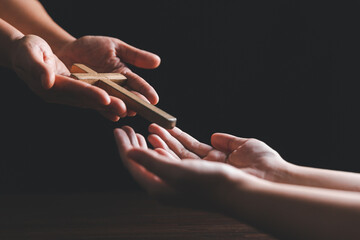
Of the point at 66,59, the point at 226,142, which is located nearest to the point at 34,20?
the point at 66,59

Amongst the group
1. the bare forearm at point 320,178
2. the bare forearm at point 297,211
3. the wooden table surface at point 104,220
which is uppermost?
the bare forearm at point 297,211

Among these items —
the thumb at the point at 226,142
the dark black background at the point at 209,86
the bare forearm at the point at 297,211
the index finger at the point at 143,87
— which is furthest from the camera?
the dark black background at the point at 209,86

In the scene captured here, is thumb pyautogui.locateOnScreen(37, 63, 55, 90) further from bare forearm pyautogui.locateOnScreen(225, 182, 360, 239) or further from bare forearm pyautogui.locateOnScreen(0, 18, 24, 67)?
bare forearm pyautogui.locateOnScreen(225, 182, 360, 239)

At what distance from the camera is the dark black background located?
1.23 metres

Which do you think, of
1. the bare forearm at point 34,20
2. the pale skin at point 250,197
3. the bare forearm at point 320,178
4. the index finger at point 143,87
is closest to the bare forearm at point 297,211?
the pale skin at point 250,197

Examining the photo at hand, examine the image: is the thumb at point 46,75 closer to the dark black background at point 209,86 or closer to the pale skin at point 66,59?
the pale skin at point 66,59

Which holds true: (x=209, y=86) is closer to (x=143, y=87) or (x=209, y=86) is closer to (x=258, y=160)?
(x=143, y=87)

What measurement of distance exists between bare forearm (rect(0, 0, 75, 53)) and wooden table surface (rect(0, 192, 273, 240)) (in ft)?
1.61

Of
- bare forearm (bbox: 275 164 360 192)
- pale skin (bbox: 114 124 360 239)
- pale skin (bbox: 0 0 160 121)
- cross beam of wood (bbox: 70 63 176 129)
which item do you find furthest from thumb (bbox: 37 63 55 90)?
bare forearm (bbox: 275 164 360 192)

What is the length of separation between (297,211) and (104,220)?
2.26 ft

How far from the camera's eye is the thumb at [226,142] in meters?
0.82

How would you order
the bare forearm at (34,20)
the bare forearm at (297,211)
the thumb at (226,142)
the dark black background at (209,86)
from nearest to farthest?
the bare forearm at (297,211) → the thumb at (226,142) → the bare forearm at (34,20) → the dark black background at (209,86)

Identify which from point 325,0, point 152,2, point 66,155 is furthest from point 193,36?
point 66,155

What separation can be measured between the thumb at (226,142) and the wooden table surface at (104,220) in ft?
0.86
